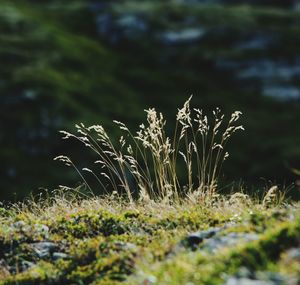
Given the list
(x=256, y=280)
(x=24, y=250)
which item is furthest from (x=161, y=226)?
(x=256, y=280)

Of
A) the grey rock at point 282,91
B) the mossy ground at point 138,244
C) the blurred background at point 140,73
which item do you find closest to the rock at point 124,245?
the mossy ground at point 138,244

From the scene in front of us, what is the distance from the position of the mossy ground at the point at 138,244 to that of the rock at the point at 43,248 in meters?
0.02

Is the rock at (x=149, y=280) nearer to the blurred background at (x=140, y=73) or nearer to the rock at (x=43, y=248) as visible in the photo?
the rock at (x=43, y=248)

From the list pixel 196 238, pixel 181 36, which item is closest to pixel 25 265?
pixel 196 238

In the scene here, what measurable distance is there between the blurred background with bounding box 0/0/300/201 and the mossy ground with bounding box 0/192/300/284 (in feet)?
196

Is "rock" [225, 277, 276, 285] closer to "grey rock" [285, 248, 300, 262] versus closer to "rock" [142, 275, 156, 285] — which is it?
"grey rock" [285, 248, 300, 262]

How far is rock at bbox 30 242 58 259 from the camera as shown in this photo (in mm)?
9531

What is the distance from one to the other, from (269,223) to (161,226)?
89.0 inches

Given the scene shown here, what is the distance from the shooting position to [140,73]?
116 m

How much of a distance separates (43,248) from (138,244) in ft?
5.12

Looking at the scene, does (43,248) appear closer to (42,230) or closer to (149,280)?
(42,230)

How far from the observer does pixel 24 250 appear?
31.9 feet

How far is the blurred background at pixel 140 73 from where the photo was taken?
278ft

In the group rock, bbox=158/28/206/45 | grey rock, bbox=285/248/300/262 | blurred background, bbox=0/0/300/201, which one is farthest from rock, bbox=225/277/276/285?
rock, bbox=158/28/206/45
